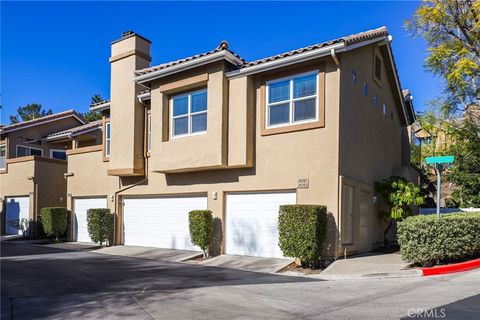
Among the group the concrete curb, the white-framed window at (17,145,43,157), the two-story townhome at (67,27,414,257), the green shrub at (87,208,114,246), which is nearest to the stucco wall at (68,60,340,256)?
the two-story townhome at (67,27,414,257)

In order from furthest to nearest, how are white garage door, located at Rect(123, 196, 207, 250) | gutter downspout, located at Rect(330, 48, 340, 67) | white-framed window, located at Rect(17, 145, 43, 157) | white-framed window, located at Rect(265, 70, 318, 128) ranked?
white-framed window, located at Rect(17, 145, 43, 157)
white garage door, located at Rect(123, 196, 207, 250)
white-framed window, located at Rect(265, 70, 318, 128)
gutter downspout, located at Rect(330, 48, 340, 67)

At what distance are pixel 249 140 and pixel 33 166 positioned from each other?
14.5 m

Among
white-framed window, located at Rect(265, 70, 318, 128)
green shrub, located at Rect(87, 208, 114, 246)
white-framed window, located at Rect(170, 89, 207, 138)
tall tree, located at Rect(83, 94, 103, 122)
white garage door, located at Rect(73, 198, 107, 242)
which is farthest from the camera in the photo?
tall tree, located at Rect(83, 94, 103, 122)

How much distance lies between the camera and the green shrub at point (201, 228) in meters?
13.9

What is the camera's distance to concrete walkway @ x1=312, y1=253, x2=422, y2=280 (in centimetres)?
1015

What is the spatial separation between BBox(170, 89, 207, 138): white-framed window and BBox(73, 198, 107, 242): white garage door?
6.17 m

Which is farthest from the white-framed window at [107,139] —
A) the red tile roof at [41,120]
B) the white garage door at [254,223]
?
the red tile roof at [41,120]

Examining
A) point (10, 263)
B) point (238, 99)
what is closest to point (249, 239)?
point (238, 99)

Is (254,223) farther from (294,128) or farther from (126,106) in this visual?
(126,106)

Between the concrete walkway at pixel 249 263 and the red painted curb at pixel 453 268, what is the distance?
368 centimetres

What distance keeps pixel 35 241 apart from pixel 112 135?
23.4 ft

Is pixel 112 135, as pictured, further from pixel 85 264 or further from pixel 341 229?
pixel 341 229

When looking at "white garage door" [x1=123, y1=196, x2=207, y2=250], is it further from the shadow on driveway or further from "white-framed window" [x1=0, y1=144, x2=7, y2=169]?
"white-framed window" [x1=0, y1=144, x2=7, y2=169]

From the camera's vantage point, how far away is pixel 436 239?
10.3 m
